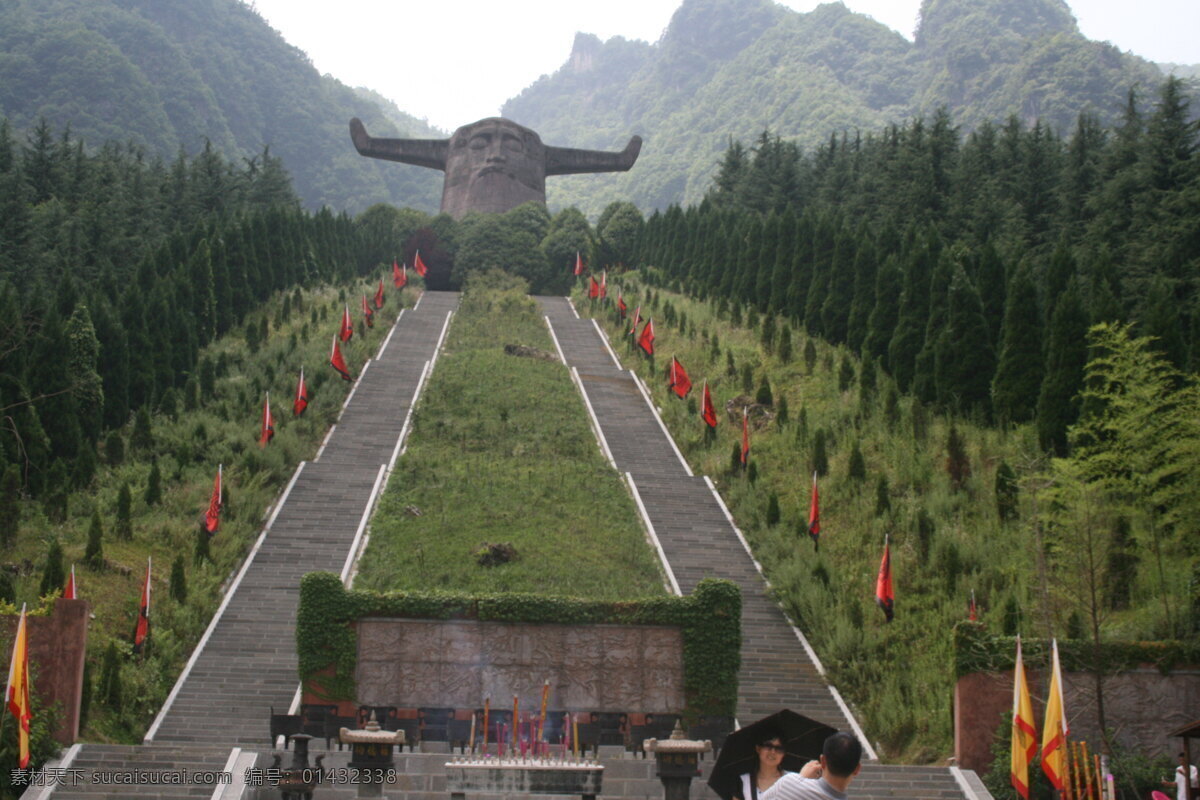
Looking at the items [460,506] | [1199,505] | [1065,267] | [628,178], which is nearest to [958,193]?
[1065,267]

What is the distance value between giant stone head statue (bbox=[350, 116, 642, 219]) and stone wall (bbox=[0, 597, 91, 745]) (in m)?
37.1

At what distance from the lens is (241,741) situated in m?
15.2

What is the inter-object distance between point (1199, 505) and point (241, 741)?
35.1 feet

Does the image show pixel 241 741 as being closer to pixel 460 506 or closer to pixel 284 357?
pixel 460 506

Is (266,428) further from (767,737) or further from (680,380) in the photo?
(767,737)

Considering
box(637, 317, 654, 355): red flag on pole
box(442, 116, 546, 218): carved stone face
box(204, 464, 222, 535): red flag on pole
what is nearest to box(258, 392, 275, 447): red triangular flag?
box(204, 464, 222, 535): red flag on pole

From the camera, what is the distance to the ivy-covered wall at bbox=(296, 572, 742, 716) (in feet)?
51.3

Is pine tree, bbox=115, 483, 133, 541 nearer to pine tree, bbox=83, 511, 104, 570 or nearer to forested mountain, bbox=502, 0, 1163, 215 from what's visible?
pine tree, bbox=83, 511, 104, 570

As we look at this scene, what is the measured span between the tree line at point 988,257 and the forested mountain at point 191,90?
38660mm

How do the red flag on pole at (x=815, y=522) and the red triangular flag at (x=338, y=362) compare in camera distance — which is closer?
the red flag on pole at (x=815, y=522)

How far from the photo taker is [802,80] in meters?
106

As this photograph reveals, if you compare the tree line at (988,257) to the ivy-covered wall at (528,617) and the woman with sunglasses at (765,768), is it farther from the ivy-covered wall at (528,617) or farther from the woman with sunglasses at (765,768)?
the woman with sunglasses at (765,768)

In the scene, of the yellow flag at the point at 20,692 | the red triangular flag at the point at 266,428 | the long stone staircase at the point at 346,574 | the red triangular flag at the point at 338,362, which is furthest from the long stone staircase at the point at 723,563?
the yellow flag at the point at 20,692

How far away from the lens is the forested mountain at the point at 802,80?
287ft
